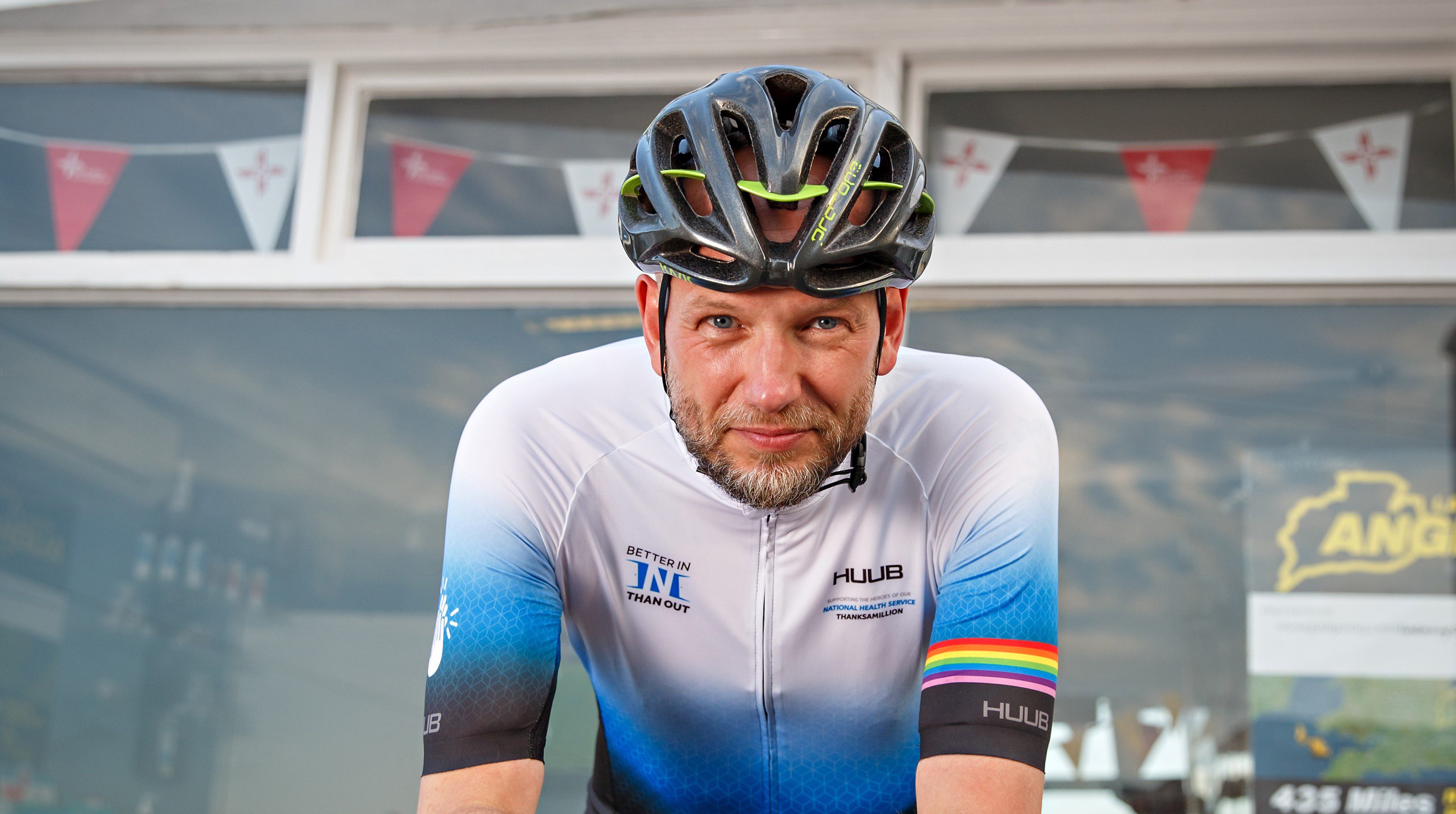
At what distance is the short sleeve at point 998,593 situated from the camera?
1633mm

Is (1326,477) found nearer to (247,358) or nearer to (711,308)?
(711,308)

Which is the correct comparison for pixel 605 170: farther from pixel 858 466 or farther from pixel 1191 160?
pixel 858 466

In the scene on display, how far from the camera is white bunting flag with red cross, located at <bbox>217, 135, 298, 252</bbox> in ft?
15.0

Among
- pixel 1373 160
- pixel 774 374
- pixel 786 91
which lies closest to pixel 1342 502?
pixel 1373 160

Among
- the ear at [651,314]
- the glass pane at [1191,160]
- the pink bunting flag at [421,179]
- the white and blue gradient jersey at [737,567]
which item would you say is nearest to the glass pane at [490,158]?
the pink bunting flag at [421,179]

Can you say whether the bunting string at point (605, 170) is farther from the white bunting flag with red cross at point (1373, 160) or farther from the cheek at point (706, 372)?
the cheek at point (706, 372)

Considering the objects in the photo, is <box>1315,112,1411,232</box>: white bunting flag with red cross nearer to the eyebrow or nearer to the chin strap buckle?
the chin strap buckle

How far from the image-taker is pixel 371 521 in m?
4.49

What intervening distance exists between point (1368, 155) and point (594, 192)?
2685 mm

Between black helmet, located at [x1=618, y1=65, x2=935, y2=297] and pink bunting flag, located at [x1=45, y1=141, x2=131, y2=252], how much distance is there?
372 centimetres


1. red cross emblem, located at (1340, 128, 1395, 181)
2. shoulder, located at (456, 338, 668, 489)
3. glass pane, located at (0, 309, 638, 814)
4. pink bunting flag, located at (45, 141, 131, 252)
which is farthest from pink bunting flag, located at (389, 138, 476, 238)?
red cross emblem, located at (1340, 128, 1395, 181)

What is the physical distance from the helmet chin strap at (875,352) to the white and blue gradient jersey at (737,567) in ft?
0.24

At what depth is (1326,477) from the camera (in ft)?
13.4

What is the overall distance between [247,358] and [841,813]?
11.2 feet
